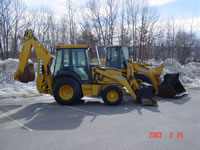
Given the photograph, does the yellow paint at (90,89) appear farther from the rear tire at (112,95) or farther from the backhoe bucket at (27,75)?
the backhoe bucket at (27,75)

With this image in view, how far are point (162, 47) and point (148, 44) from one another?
1074 cm

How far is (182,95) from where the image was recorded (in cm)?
1300

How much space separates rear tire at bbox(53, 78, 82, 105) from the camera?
10664 mm

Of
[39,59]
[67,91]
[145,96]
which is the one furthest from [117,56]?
[39,59]

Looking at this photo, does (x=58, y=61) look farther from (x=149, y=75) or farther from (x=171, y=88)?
(x=171, y=88)

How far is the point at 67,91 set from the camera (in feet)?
35.5

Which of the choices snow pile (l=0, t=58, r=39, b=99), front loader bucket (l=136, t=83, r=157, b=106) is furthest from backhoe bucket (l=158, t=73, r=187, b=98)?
snow pile (l=0, t=58, r=39, b=99)

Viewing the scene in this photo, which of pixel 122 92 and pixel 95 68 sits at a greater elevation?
pixel 95 68

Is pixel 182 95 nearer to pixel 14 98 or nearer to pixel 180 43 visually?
pixel 14 98

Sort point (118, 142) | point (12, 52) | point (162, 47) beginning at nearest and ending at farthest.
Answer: point (118, 142)
point (12, 52)
point (162, 47)

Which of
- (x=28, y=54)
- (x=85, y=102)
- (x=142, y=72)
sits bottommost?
(x=85, y=102)

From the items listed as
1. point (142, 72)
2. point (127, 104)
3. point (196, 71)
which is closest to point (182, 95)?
point (142, 72)

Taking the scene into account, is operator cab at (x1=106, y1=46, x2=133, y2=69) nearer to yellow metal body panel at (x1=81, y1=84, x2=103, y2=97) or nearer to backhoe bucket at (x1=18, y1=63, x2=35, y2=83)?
yellow metal body panel at (x1=81, y1=84, x2=103, y2=97)

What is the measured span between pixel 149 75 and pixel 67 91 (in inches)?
179
